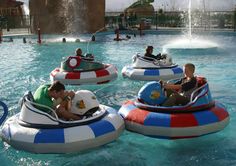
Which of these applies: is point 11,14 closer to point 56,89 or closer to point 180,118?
point 56,89

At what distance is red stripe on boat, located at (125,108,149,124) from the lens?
6.00 m

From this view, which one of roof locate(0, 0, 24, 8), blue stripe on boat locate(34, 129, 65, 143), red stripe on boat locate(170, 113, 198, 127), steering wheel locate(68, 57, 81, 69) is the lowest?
blue stripe on boat locate(34, 129, 65, 143)

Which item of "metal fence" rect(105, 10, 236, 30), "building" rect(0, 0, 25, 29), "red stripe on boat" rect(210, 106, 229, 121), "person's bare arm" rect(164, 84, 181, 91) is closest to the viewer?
"red stripe on boat" rect(210, 106, 229, 121)

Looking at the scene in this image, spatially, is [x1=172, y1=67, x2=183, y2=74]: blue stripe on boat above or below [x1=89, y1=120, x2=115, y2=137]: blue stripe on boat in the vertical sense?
above

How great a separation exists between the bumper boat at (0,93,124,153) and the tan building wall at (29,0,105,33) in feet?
86.4

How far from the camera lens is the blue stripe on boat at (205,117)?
5.90 metres

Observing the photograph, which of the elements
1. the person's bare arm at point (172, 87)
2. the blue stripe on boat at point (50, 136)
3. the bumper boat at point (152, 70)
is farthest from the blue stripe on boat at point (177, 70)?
the blue stripe on boat at point (50, 136)

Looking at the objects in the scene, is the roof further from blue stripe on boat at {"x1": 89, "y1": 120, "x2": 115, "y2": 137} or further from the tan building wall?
blue stripe on boat at {"x1": 89, "y1": 120, "x2": 115, "y2": 137}

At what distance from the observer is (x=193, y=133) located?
19.3 feet

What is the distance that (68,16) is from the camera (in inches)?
1258

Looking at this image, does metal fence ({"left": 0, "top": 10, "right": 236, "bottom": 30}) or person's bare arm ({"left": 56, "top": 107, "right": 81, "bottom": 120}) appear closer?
person's bare arm ({"left": 56, "top": 107, "right": 81, "bottom": 120})

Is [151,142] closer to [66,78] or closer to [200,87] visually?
[200,87]

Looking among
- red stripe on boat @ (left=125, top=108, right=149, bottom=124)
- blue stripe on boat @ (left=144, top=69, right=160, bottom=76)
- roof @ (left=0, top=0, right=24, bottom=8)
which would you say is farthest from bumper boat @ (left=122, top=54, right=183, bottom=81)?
roof @ (left=0, top=0, right=24, bottom=8)

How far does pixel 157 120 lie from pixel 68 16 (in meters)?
27.2
